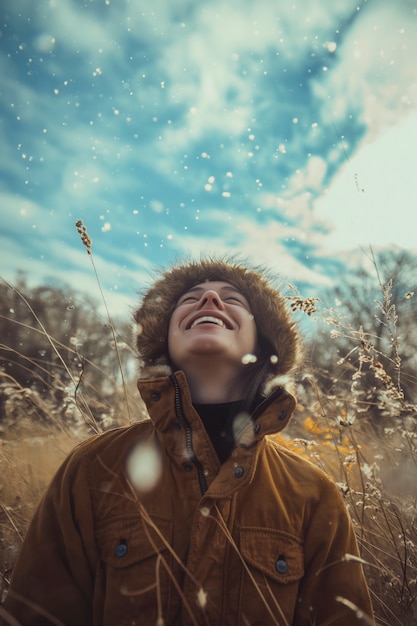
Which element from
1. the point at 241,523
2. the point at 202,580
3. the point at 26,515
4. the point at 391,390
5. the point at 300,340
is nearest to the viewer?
the point at 202,580

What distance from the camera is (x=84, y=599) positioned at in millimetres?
1446

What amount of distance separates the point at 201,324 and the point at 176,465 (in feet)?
2.20

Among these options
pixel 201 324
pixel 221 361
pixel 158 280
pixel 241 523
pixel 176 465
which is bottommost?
pixel 241 523

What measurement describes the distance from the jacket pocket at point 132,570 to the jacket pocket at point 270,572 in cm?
29

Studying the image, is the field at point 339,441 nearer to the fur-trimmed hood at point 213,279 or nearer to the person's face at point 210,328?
the fur-trimmed hood at point 213,279

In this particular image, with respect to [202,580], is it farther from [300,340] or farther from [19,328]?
[19,328]

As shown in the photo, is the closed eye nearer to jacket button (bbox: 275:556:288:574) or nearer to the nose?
the nose

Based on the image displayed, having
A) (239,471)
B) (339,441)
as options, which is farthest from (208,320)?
(339,441)

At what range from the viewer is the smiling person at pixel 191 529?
1.38 meters

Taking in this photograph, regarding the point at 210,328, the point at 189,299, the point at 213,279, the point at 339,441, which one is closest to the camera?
the point at 210,328

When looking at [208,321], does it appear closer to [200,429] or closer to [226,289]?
[226,289]

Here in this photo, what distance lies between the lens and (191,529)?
148 cm

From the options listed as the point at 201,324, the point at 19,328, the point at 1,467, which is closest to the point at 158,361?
the point at 201,324

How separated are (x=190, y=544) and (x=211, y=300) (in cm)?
113
